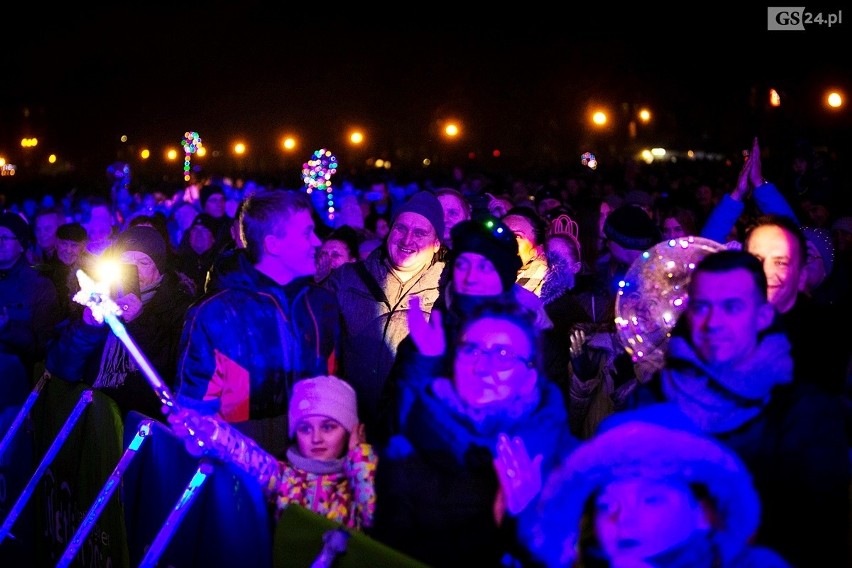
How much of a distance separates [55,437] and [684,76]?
25.8 metres

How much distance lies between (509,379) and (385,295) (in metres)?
2.00

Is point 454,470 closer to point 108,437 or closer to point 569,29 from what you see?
point 108,437

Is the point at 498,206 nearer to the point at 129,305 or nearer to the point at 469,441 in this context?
the point at 129,305

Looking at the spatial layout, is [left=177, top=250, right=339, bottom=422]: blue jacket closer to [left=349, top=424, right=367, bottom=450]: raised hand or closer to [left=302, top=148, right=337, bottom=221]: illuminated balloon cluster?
[left=349, top=424, right=367, bottom=450]: raised hand

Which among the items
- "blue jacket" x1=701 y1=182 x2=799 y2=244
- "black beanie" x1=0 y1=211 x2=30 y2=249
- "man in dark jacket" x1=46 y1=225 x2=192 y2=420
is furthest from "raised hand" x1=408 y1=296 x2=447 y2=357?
"black beanie" x1=0 y1=211 x2=30 y2=249

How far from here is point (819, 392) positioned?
2.73m

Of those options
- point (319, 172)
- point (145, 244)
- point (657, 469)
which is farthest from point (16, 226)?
point (319, 172)

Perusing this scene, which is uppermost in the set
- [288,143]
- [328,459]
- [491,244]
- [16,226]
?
[288,143]

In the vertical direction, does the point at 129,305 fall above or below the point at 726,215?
below

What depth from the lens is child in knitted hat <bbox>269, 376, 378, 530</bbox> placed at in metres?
3.43

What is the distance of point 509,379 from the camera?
9.98ft

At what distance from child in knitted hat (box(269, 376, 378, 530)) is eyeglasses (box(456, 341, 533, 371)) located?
2.19 feet

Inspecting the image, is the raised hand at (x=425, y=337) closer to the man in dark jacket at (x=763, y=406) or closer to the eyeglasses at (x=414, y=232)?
the man in dark jacket at (x=763, y=406)

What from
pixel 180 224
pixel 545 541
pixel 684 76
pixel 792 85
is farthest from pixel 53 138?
pixel 545 541
